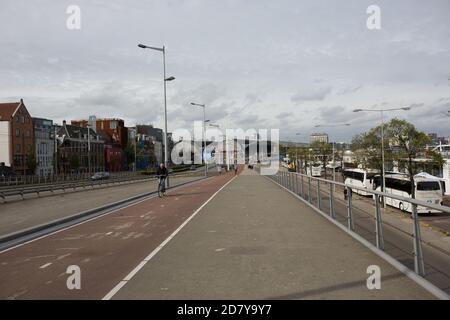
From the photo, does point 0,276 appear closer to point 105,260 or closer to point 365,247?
point 105,260

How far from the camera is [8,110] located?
73.3 metres

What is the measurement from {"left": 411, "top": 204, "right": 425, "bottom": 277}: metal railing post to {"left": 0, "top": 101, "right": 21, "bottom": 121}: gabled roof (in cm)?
7721

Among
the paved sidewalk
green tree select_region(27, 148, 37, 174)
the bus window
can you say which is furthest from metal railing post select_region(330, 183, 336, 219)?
green tree select_region(27, 148, 37, 174)

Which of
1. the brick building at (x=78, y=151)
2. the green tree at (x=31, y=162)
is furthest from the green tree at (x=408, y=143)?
the brick building at (x=78, y=151)

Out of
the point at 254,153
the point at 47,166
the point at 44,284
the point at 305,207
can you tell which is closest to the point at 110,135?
the point at 47,166

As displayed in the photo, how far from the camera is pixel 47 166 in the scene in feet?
274

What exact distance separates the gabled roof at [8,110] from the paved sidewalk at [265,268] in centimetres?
7165

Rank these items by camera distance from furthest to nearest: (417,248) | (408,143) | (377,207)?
(408,143)
(377,207)
(417,248)

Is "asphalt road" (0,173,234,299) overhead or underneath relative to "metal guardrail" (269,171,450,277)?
underneath

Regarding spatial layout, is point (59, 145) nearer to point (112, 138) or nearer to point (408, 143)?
point (112, 138)

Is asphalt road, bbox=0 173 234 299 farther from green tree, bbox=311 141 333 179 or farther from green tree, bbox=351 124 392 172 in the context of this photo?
green tree, bbox=311 141 333 179

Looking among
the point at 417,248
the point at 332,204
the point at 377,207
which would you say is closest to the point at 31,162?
the point at 332,204

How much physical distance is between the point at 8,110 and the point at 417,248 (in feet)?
259

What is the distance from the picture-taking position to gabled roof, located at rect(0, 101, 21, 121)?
7219cm
